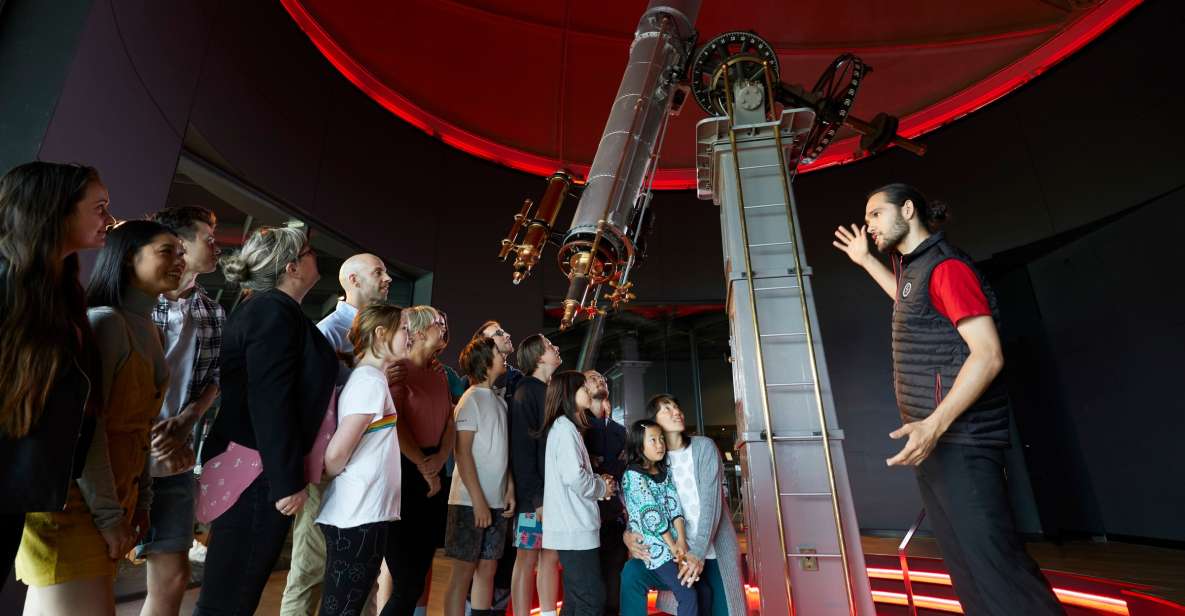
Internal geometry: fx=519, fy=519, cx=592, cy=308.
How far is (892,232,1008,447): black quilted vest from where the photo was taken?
1.41 meters

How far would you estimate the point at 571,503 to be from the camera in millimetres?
2250

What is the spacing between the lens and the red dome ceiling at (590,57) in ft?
18.8

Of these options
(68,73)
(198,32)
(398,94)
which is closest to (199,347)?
(68,73)

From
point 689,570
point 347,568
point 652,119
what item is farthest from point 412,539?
point 652,119

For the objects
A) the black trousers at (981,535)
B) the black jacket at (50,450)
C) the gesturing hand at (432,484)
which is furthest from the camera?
the gesturing hand at (432,484)

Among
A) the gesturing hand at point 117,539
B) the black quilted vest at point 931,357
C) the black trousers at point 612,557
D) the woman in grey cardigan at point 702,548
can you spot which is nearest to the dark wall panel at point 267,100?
the gesturing hand at point 117,539

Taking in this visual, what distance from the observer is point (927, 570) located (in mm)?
3209

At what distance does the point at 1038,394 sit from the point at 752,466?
206 inches

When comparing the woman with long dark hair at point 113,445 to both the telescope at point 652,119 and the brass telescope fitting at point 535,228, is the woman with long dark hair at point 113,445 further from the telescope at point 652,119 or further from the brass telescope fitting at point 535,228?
the brass telescope fitting at point 535,228

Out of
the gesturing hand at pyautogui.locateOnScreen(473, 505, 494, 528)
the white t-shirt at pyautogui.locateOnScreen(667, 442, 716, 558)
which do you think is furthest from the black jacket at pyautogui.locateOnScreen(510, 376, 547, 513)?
the white t-shirt at pyautogui.locateOnScreen(667, 442, 716, 558)

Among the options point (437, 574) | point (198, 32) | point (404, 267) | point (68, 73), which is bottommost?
point (437, 574)

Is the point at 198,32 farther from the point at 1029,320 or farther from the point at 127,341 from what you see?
the point at 1029,320

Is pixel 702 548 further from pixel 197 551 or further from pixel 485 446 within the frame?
pixel 197 551

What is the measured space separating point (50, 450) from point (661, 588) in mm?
2269
